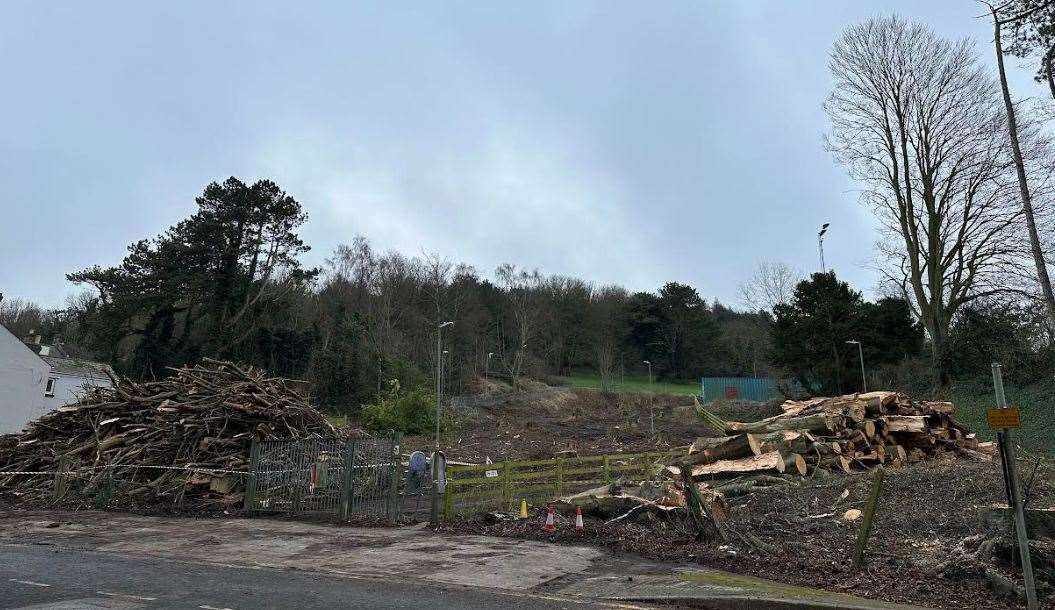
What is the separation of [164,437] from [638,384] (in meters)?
63.0

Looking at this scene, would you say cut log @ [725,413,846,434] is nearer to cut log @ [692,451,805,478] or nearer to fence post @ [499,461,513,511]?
cut log @ [692,451,805,478]

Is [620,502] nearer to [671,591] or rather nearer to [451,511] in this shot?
[451,511]

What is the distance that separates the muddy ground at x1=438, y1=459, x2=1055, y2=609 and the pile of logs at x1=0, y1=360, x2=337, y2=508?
25.2 ft

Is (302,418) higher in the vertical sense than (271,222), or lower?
lower

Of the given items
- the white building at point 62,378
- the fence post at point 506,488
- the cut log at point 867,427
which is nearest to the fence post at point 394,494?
the fence post at point 506,488

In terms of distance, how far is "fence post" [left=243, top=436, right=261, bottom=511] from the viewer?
16359 mm

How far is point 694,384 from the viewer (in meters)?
79.6

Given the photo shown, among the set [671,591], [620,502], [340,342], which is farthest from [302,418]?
[340,342]

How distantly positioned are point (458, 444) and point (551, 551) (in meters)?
26.0

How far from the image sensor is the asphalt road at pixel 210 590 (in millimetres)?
7383

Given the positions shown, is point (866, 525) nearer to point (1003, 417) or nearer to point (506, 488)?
point (1003, 417)

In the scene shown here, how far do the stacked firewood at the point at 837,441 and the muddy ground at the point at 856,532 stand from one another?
6.19 feet

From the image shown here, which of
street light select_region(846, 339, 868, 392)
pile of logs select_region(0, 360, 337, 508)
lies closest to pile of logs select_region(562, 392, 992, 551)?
pile of logs select_region(0, 360, 337, 508)

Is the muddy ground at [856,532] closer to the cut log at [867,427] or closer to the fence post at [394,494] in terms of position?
the fence post at [394,494]
